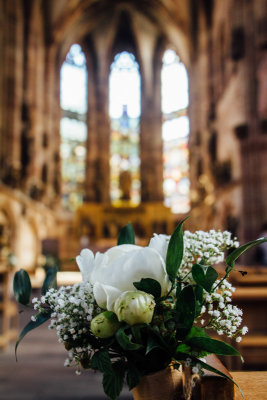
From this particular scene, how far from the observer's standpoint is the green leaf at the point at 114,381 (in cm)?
80

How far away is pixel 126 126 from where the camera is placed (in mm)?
23312

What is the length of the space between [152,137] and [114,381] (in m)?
22.2

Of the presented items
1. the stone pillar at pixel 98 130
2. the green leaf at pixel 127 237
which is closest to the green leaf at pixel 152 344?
the green leaf at pixel 127 237

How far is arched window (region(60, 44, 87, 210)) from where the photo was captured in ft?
72.8

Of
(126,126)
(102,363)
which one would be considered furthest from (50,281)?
(126,126)

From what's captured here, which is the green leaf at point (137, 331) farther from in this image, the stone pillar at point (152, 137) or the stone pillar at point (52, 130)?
the stone pillar at point (152, 137)

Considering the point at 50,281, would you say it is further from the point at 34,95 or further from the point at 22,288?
the point at 34,95

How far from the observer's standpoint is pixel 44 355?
4.61m

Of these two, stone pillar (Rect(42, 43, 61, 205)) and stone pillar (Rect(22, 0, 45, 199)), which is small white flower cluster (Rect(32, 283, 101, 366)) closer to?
stone pillar (Rect(22, 0, 45, 199))

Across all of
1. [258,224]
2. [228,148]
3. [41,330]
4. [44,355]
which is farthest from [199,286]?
[228,148]

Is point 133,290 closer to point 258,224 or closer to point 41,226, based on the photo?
point 258,224

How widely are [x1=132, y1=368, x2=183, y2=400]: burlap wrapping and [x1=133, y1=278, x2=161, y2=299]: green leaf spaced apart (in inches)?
6.4

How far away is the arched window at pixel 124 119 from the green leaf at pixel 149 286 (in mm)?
21560

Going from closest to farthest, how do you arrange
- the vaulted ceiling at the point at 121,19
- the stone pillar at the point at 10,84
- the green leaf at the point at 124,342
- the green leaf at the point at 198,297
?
the green leaf at the point at 124,342 → the green leaf at the point at 198,297 → the stone pillar at the point at 10,84 → the vaulted ceiling at the point at 121,19
